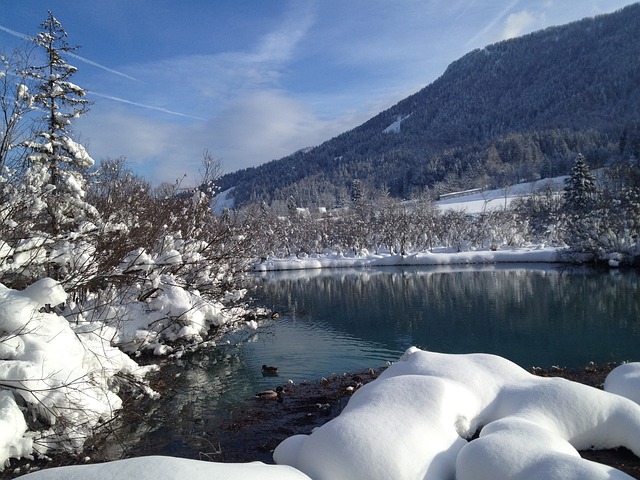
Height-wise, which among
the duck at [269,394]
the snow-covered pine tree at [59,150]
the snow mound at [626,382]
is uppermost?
the snow-covered pine tree at [59,150]

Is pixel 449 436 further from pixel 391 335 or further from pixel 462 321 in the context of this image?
pixel 462 321

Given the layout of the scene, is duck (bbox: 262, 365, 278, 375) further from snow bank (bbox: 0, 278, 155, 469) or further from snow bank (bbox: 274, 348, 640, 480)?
snow bank (bbox: 274, 348, 640, 480)

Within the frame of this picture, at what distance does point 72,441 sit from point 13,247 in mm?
3597

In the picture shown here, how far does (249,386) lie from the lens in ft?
41.9

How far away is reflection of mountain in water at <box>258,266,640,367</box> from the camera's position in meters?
16.4

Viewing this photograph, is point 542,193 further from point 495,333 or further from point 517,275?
point 495,333

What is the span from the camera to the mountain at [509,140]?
115 m

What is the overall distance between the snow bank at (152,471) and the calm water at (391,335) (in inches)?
169

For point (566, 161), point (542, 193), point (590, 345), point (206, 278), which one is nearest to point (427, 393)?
point (590, 345)

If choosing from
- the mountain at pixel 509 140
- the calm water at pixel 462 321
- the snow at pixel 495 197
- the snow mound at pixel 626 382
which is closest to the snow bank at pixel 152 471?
the snow mound at pixel 626 382

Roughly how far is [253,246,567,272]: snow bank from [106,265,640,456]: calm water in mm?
12801

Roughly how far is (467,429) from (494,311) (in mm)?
17188

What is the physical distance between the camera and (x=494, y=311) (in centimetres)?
2309

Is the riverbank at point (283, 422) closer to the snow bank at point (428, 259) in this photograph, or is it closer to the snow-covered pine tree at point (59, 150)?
the snow-covered pine tree at point (59, 150)
